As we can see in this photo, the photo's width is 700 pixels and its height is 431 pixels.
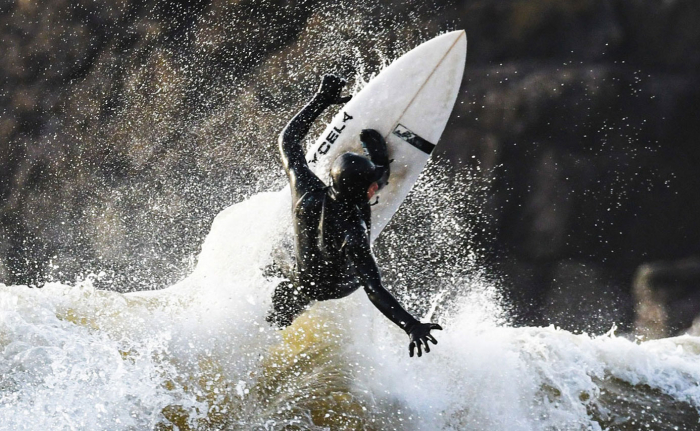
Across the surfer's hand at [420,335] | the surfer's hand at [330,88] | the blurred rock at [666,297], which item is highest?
the surfer's hand at [330,88]

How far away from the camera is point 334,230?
3305 millimetres

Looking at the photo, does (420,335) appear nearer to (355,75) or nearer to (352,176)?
(352,176)

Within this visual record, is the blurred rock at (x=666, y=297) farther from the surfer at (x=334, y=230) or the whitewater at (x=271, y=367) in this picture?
the surfer at (x=334, y=230)

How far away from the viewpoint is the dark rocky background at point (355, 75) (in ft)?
19.8

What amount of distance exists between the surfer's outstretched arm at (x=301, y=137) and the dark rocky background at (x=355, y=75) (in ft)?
9.69

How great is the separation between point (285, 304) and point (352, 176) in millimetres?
1198

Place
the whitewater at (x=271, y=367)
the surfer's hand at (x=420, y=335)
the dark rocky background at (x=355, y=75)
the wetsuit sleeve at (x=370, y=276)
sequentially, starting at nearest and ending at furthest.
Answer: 1. the surfer's hand at (x=420, y=335)
2. the wetsuit sleeve at (x=370, y=276)
3. the whitewater at (x=271, y=367)
4. the dark rocky background at (x=355, y=75)

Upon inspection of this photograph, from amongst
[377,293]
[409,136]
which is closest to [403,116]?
[409,136]

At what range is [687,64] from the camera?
599 centimetres

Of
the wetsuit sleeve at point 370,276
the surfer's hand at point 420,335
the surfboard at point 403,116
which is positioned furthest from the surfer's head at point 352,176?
the surfboard at point 403,116

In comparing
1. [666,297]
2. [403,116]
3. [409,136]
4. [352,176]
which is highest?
[352,176]

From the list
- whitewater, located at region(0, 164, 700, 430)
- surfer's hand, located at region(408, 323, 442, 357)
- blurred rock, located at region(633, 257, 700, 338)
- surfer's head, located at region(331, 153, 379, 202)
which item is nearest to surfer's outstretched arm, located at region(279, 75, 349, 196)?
surfer's head, located at region(331, 153, 379, 202)

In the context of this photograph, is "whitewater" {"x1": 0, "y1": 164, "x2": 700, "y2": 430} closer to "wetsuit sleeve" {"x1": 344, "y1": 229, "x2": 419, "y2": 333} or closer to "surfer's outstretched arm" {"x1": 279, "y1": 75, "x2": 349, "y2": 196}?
"surfer's outstretched arm" {"x1": 279, "y1": 75, "x2": 349, "y2": 196}

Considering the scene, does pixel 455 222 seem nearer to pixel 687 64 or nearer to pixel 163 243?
pixel 687 64
